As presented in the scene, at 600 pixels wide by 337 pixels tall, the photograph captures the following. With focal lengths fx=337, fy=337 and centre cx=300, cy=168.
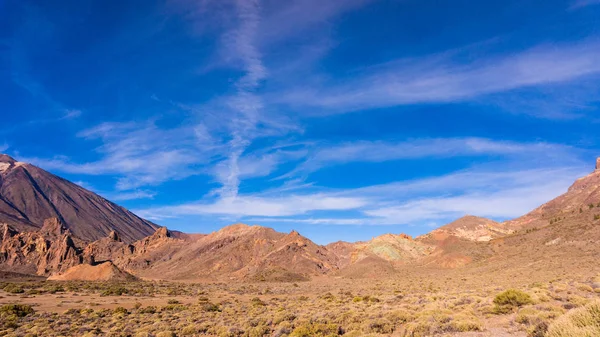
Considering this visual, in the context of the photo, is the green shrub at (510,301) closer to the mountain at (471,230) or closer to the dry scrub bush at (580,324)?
the dry scrub bush at (580,324)

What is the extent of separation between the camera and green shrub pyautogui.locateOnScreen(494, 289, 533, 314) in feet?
60.6

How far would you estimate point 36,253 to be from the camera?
512ft

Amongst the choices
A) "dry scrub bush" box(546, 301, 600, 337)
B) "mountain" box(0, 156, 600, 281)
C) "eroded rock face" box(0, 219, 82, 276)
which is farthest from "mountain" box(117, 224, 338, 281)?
"dry scrub bush" box(546, 301, 600, 337)

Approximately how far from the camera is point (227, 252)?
521 ft

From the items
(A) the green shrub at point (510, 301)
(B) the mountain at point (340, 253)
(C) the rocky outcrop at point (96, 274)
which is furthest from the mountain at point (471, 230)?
(A) the green shrub at point (510, 301)

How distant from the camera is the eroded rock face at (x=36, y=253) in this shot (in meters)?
140

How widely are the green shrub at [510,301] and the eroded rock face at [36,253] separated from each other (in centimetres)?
15558

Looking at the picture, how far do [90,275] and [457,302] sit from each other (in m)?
111

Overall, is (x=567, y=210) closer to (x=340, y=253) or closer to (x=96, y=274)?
(x=340, y=253)

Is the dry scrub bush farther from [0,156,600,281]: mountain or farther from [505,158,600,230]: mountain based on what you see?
[505,158,600,230]: mountain

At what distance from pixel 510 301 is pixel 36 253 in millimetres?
194263

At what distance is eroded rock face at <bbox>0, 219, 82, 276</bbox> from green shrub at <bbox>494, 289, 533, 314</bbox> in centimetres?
15558

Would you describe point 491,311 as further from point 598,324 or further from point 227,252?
point 227,252

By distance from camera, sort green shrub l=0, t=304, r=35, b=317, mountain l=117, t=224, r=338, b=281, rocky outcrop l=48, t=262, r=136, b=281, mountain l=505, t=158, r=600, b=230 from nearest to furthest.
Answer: green shrub l=0, t=304, r=35, b=317
mountain l=505, t=158, r=600, b=230
rocky outcrop l=48, t=262, r=136, b=281
mountain l=117, t=224, r=338, b=281
